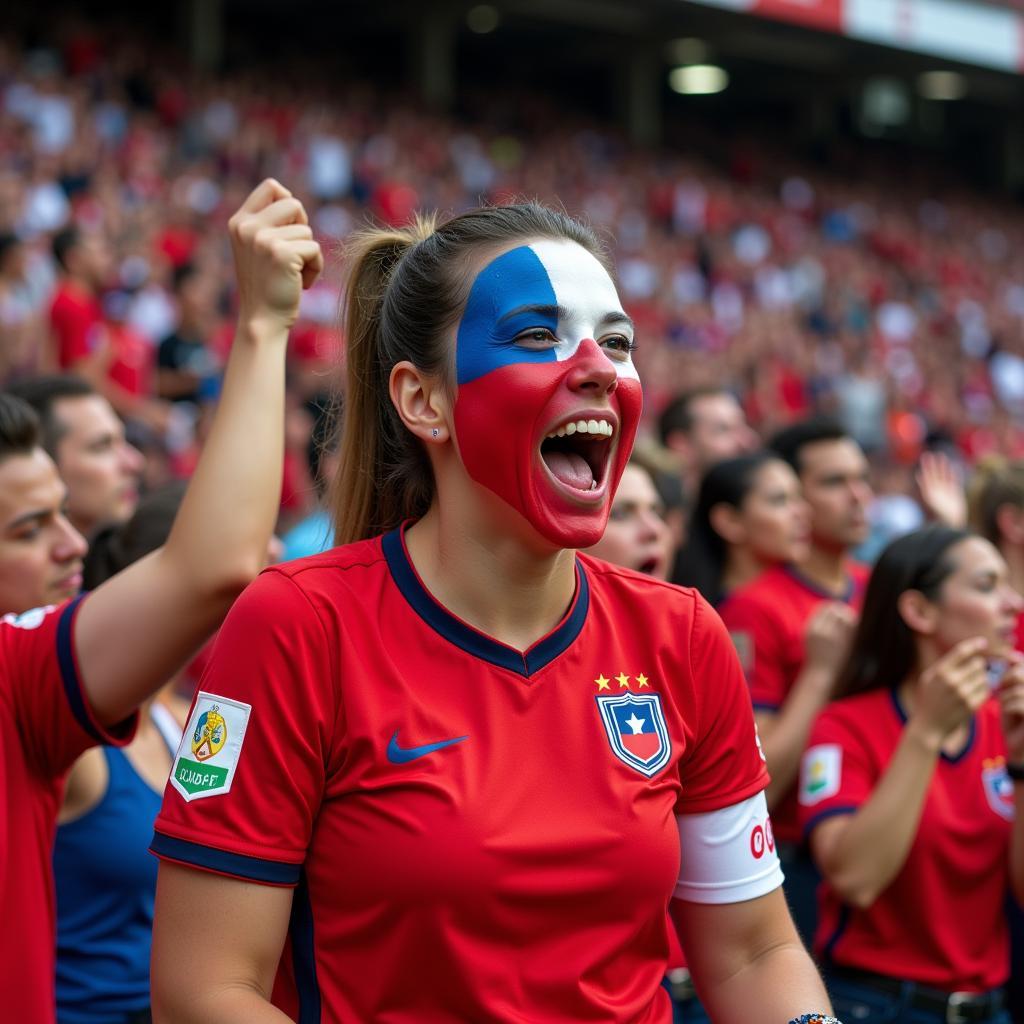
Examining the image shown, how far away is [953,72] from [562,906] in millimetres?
26206

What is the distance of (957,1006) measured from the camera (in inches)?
128

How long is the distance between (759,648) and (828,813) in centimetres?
105

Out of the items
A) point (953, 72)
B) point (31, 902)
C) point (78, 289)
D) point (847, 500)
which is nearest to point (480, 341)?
point (31, 902)

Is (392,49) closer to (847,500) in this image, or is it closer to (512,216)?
(847,500)

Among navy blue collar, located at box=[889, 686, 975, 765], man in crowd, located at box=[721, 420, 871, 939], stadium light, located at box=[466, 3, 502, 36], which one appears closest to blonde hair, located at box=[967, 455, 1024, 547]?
man in crowd, located at box=[721, 420, 871, 939]

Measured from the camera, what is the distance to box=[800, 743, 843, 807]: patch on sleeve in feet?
11.1

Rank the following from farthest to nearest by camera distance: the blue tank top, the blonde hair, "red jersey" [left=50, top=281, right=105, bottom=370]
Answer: "red jersey" [left=50, top=281, right=105, bottom=370] < the blonde hair < the blue tank top

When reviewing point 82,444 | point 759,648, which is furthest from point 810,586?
point 82,444

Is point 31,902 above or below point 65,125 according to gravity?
below

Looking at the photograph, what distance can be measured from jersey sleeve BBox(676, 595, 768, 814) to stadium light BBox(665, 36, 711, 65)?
2278cm

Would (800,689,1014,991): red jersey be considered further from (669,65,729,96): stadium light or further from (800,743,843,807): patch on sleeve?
(669,65,729,96): stadium light

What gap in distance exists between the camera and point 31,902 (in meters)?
2.23

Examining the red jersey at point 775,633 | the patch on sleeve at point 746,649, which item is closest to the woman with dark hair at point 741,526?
the red jersey at point 775,633

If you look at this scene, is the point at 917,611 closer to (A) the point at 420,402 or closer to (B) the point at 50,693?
(A) the point at 420,402
